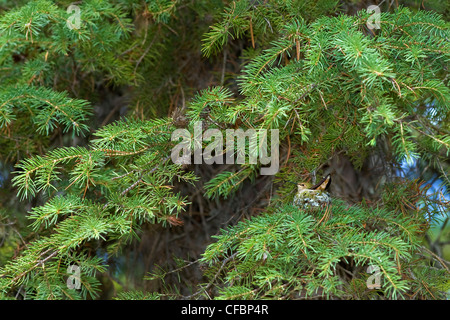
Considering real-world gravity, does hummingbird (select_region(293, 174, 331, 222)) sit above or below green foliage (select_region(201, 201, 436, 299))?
above

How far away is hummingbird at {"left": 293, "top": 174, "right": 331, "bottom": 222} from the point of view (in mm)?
1142

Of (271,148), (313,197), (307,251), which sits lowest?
(307,251)

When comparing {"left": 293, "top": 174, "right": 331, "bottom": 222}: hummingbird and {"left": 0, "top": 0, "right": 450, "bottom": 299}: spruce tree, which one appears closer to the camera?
{"left": 0, "top": 0, "right": 450, "bottom": 299}: spruce tree

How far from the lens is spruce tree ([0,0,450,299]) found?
99 cm

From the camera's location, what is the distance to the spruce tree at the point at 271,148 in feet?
3.25

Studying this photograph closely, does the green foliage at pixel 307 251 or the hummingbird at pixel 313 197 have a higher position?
the hummingbird at pixel 313 197

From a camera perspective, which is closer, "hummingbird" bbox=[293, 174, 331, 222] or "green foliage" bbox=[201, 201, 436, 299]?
"green foliage" bbox=[201, 201, 436, 299]

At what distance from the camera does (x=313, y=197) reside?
3.79ft

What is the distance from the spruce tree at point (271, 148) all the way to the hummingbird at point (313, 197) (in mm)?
20

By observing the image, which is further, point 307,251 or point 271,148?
point 271,148

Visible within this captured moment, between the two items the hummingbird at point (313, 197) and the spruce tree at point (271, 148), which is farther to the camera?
the hummingbird at point (313, 197)

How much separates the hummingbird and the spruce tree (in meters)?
0.02

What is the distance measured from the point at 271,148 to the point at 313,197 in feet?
0.52
